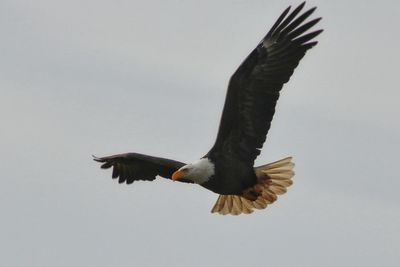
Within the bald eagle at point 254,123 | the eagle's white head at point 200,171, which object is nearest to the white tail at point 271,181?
the bald eagle at point 254,123

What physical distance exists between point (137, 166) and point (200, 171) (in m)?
1.89

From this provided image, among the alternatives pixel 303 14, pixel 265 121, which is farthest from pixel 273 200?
pixel 303 14

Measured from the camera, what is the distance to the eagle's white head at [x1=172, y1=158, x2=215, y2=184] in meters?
15.5

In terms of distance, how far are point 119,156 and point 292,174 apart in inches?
88.7

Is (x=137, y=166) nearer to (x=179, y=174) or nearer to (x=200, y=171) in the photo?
(x=179, y=174)

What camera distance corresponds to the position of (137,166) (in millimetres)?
17219

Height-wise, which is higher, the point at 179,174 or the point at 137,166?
the point at 137,166

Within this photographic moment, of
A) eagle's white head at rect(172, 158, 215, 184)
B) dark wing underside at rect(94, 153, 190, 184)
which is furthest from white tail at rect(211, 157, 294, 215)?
dark wing underside at rect(94, 153, 190, 184)

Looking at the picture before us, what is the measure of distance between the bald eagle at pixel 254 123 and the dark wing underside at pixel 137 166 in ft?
1.15

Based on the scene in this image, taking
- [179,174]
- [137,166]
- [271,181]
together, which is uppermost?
[137,166]

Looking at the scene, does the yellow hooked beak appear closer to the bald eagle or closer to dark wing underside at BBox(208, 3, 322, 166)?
the bald eagle

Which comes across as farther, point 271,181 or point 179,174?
point 271,181

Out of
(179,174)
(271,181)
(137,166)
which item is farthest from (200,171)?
(137,166)

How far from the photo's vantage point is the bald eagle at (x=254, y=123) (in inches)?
591
